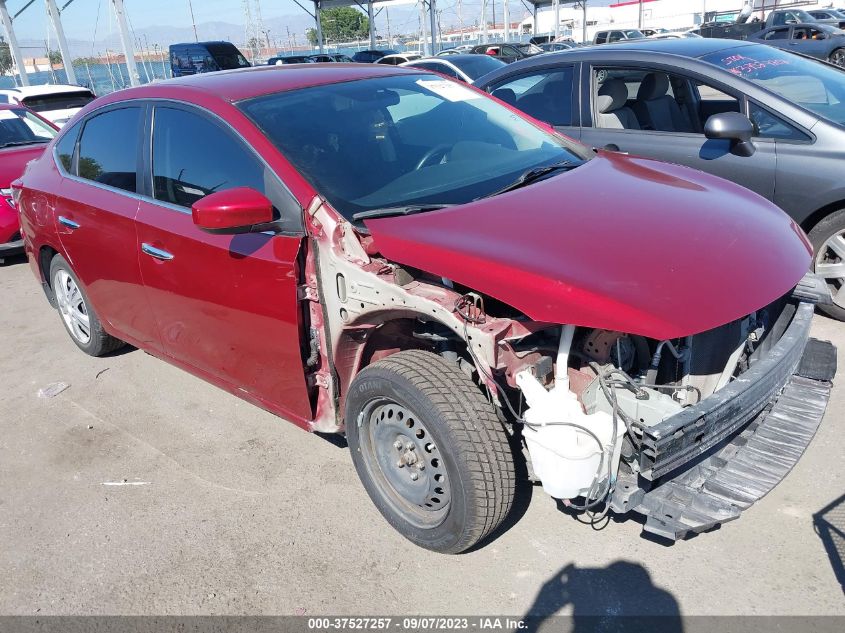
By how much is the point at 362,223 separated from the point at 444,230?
1.17 ft

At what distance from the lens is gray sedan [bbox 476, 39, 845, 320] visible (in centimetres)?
414

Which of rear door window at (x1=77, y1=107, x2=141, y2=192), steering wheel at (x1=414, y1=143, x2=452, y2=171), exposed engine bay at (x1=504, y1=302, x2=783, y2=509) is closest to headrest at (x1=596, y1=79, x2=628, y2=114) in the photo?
steering wheel at (x1=414, y1=143, x2=452, y2=171)

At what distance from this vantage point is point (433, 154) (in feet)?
10.4

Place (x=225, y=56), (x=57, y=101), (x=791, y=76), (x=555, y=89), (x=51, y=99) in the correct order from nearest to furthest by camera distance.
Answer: (x=791, y=76) → (x=555, y=89) → (x=51, y=99) → (x=57, y=101) → (x=225, y=56)

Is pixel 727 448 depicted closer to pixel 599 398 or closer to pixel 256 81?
pixel 599 398

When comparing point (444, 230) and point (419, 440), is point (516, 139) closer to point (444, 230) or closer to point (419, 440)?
point (444, 230)

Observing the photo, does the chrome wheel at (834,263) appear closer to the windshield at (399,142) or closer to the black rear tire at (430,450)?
the windshield at (399,142)

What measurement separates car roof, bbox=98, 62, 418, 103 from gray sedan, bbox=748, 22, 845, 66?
573 inches

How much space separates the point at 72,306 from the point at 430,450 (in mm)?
3177

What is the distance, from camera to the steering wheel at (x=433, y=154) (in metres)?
3.09

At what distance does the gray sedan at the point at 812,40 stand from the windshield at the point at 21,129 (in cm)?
1409

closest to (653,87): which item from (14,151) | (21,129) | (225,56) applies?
(14,151)

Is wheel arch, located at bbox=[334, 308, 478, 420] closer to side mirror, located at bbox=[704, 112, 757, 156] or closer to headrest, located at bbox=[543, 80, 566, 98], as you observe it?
side mirror, located at bbox=[704, 112, 757, 156]

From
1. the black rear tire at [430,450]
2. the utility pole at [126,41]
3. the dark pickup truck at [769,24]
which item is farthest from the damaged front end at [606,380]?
the dark pickup truck at [769,24]
